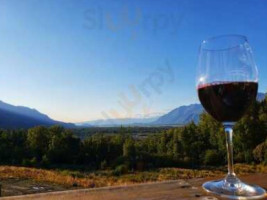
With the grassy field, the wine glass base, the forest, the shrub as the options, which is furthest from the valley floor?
the wine glass base

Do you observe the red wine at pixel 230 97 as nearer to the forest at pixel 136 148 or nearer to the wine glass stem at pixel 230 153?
the wine glass stem at pixel 230 153

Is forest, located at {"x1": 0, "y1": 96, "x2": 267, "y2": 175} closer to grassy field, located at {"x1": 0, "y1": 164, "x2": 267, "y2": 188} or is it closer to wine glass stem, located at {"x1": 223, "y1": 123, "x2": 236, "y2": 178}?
grassy field, located at {"x1": 0, "y1": 164, "x2": 267, "y2": 188}

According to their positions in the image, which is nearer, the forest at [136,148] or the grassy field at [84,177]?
the grassy field at [84,177]

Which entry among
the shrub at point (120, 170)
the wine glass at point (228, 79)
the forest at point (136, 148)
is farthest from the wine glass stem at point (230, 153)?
the shrub at point (120, 170)

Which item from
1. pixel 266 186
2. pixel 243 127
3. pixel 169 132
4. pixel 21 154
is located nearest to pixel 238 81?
pixel 266 186

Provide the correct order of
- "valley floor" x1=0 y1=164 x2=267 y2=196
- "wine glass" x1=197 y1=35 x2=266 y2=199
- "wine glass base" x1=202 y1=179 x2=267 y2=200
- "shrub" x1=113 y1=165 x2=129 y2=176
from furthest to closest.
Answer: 1. "shrub" x1=113 y1=165 x2=129 y2=176
2. "valley floor" x1=0 y1=164 x2=267 y2=196
3. "wine glass" x1=197 y1=35 x2=266 y2=199
4. "wine glass base" x1=202 y1=179 x2=267 y2=200

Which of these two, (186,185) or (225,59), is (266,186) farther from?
(225,59)
